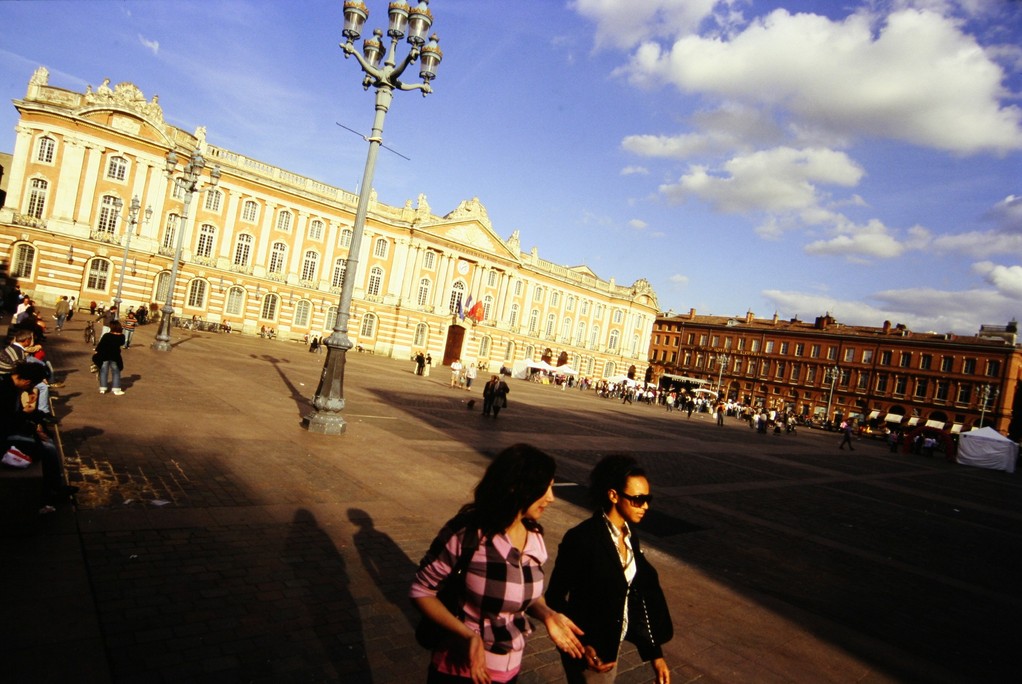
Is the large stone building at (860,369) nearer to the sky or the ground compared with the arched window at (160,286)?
nearer to the sky

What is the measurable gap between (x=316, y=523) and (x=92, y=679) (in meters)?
2.99

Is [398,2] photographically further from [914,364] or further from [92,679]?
[914,364]

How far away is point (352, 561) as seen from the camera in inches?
210

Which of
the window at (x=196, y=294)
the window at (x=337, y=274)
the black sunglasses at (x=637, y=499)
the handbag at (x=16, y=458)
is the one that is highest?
the window at (x=337, y=274)

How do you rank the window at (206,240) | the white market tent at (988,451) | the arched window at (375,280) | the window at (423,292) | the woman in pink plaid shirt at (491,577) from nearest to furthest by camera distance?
the woman in pink plaid shirt at (491,577), the white market tent at (988,451), the window at (206,240), the arched window at (375,280), the window at (423,292)

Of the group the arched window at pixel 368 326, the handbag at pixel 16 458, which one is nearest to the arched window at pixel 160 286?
the arched window at pixel 368 326

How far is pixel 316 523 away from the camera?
615 cm

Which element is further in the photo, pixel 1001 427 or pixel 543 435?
pixel 1001 427

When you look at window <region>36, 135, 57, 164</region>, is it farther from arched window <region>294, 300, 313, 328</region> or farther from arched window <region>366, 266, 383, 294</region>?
arched window <region>366, 266, 383, 294</region>

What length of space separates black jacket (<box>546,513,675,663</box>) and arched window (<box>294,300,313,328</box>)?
46.3 metres

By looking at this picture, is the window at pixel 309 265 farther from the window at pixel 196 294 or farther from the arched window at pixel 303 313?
the window at pixel 196 294

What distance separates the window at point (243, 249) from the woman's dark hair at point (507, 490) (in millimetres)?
45687

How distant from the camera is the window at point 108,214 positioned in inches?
1470

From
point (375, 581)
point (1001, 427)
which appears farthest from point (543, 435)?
point (1001, 427)
